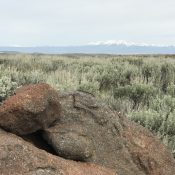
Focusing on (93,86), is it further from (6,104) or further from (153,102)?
(6,104)

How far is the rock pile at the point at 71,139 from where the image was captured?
13.2ft

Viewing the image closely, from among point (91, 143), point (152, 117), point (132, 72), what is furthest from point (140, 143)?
point (132, 72)

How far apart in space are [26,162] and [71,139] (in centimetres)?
99

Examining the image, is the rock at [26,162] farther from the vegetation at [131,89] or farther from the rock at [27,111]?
the vegetation at [131,89]

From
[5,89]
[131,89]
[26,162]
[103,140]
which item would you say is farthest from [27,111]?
[131,89]

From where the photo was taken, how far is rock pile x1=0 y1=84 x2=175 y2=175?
4023mm

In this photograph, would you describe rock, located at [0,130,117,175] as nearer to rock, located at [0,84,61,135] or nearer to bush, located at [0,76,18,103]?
rock, located at [0,84,61,135]

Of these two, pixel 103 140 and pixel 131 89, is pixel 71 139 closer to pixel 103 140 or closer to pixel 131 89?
pixel 103 140

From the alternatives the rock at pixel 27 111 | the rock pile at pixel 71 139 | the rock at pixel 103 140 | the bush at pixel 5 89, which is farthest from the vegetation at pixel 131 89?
the rock at pixel 27 111

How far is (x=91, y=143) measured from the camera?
498cm

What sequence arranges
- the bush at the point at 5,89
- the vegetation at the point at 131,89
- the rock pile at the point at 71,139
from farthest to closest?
the vegetation at the point at 131,89 < the bush at the point at 5,89 < the rock pile at the point at 71,139

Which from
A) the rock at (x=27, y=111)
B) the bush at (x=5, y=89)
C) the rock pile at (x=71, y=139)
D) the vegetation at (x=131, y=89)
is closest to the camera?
the rock pile at (x=71, y=139)

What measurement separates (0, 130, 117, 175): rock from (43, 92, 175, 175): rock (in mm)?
517

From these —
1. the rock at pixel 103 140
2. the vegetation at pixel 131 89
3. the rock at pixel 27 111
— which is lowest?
the vegetation at pixel 131 89
